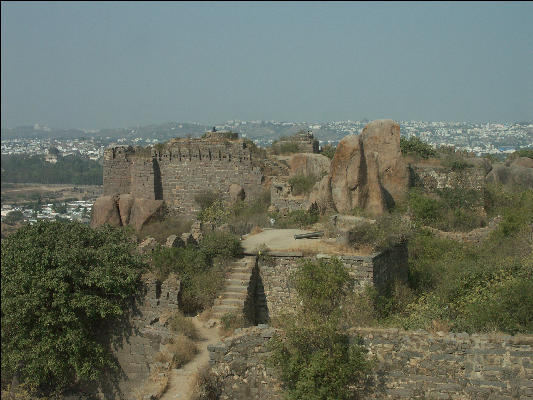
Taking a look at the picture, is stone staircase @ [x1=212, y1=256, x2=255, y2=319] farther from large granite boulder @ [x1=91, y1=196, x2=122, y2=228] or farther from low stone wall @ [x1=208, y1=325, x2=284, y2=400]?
large granite boulder @ [x1=91, y1=196, x2=122, y2=228]

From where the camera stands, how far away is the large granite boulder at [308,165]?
23359mm

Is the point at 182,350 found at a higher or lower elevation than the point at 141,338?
higher

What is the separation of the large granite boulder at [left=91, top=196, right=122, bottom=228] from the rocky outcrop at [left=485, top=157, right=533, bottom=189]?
14.6m

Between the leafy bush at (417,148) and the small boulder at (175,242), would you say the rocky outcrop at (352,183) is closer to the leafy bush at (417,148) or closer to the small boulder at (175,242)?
the small boulder at (175,242)

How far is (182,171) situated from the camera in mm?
25922

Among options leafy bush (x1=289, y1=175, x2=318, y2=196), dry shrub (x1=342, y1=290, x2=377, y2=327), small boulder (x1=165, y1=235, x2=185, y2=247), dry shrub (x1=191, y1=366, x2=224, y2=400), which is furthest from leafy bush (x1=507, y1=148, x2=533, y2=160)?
dry shrub (x1=191, y1=366, x2=224, y2=400)

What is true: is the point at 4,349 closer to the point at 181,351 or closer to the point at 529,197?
the point at 181,351

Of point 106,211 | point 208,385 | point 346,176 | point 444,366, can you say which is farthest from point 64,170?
point 444,366

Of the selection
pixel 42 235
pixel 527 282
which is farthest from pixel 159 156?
pixel 527 282

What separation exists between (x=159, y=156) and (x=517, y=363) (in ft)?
67.1

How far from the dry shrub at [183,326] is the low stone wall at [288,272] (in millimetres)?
2015

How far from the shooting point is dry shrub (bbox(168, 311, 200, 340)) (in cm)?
1105

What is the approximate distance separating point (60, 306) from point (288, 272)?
15.2 feet

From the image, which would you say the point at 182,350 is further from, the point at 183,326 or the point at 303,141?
Answer: the point at 303,141
